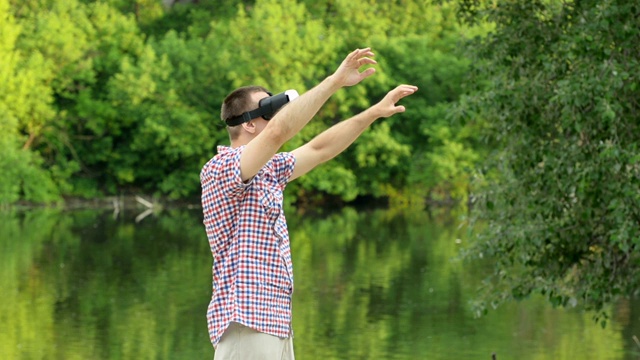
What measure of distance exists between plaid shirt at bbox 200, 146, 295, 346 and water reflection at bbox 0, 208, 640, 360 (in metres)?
14.4

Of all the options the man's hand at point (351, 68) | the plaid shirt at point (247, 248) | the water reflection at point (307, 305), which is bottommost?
the water reflection at point (307, 305)

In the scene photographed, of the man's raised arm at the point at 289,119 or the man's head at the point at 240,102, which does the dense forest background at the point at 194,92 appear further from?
the man's raised arm at the point at 289,119

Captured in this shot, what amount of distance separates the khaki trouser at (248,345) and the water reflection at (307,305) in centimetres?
1439

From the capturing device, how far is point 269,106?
446cm

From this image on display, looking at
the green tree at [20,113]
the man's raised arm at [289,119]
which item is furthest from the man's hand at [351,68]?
the green tree at [20,113]

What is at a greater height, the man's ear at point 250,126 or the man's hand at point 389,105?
the man's hand at point 389,105

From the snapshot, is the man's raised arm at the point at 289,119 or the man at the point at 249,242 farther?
the man at the point at 249,242

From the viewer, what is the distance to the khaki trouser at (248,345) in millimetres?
4398

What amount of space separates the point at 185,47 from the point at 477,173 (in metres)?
47.2

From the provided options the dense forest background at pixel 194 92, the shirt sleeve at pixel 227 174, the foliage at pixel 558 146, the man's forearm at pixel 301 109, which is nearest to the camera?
the man's forearm at pixel 301 109

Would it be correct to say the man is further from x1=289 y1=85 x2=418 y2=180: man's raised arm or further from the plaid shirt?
x1=289 y1=85 x2=418 y2=180: man's raised arm

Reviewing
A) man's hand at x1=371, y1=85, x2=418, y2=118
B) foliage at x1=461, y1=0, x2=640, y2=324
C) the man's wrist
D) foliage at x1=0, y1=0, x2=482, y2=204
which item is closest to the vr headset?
the man's wrist

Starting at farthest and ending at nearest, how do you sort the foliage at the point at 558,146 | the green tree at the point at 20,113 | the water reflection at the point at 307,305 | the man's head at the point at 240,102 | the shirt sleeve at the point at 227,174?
the green tree at the point at 20,113
the water reflection at the point at 307,305
the foliage at the point at 558,146
the man's head at the point at 240,102
the shirt sleeve at the point at 227,174

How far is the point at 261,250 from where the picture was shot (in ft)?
14.4
